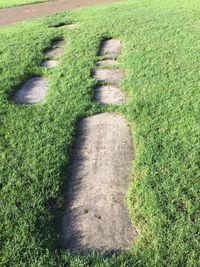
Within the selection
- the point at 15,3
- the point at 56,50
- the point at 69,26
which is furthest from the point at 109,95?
the point at 15,3

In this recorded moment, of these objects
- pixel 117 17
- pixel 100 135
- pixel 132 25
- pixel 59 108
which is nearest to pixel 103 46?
pixel 132 25

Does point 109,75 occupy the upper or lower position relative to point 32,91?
lower

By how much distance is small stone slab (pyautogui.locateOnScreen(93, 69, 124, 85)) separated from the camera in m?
5.70

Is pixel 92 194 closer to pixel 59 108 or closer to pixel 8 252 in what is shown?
pixel 8 252

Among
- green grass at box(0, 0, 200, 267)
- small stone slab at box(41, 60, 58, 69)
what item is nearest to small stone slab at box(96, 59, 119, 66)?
green grass at box(0, 0, 200, 267)

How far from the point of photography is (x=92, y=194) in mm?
3475

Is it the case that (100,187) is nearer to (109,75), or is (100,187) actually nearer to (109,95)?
(109,95)

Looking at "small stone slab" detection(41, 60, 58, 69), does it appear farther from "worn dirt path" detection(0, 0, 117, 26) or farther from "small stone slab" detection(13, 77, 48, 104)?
"worn dirt path" detection(0, 0, 117, 26)

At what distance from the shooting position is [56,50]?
7.13 metres

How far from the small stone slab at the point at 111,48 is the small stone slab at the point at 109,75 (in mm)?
689

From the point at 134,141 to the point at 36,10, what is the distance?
7.80m

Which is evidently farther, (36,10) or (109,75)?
(36,10)

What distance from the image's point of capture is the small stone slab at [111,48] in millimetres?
6789

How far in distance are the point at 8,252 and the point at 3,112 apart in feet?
7.64
